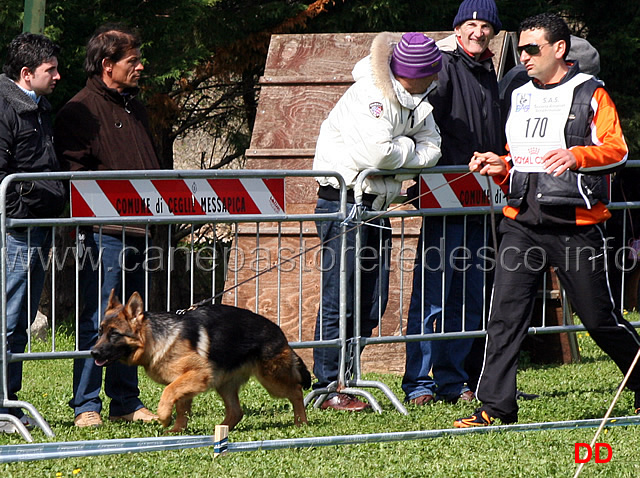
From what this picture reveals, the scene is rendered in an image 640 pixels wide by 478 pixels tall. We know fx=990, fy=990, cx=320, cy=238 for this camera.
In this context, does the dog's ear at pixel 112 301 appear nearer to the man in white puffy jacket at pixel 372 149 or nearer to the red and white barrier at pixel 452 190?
the man in white puffy jacket at pixel 372 149

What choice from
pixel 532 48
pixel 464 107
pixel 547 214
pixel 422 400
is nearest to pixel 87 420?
pixel 422 400

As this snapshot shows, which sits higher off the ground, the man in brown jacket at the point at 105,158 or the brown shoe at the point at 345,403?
the man in brown jacket at the point at 105,158

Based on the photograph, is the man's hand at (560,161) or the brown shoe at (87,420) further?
the brown shoe at (87,420)

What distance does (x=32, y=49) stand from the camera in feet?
18.8

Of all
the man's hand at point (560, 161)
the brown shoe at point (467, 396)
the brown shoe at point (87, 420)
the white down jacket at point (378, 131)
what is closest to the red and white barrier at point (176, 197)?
the white down jacket at point (378, 131)

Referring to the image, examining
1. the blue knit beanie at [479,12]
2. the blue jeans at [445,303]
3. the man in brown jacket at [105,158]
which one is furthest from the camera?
the blue jeans at [445,303]

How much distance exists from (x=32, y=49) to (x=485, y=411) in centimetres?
330

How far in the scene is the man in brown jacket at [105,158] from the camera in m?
5.92

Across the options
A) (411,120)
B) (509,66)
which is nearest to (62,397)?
(411,120)

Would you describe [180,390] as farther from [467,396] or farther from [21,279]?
[467,396]

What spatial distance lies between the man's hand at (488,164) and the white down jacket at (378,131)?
71 centimetres

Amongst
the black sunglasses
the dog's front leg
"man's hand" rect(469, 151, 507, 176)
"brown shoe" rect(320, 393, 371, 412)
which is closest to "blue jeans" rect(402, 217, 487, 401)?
"brown shoe" rect(320, 393, 371, 412)

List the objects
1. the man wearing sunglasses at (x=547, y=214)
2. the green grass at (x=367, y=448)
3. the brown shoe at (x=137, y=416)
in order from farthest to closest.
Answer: the brown shoe at (x=137, y=416), the man wearing sunglasses at (x=547, y=214), the green grass at (x=367, y=448)

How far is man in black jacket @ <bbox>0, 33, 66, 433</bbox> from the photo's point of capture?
18.4ft
